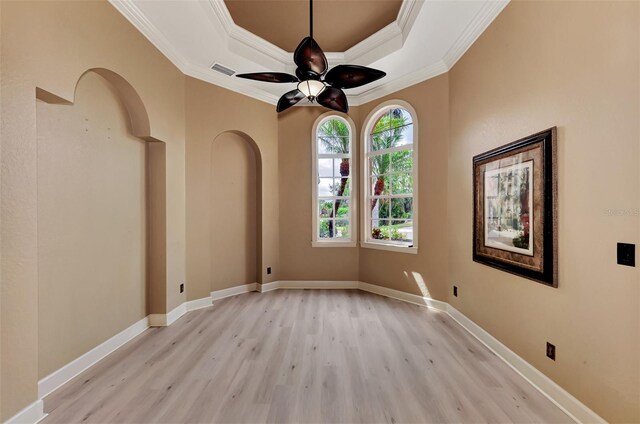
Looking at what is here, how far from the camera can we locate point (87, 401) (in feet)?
6.14

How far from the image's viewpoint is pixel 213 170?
4.01 metres

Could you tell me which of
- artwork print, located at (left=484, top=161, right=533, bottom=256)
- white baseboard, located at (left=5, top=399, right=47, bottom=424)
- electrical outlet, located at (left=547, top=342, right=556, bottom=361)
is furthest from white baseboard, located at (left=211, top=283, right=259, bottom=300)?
electrical outlet, located at (left=547, top=342, right=556, bottom=361)

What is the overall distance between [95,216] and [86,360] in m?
1.21

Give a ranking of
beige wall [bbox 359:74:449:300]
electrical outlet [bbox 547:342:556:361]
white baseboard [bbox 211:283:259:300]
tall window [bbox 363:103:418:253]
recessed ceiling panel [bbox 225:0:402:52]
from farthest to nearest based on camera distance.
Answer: white baseboard [bbox 211:283:259:300]
tall window [bbox 363:103:418:253]
beige wall [bbox 359:74:449:300]
recessed ceiling panel [bbox 225:0:402:52]
electrical outlet [bbox 547:342:556:361]

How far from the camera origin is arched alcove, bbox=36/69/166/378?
1.99 meters

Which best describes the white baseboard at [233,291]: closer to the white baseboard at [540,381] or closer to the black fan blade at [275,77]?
the black fan blade at [275,77]

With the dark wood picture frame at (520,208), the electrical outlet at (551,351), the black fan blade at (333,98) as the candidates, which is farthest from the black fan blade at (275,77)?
the electrical outlet at (551,351)

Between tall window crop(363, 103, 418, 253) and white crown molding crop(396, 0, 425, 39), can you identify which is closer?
white crown molding crop(396, 0, 425, 39)

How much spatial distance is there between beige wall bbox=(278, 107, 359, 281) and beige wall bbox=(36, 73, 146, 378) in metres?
2.09

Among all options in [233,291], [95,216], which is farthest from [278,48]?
[233,291]

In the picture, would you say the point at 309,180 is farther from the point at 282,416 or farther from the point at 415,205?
the point at 282,416

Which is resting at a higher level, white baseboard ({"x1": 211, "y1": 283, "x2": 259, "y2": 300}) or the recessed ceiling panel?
the recessed ceiling panel

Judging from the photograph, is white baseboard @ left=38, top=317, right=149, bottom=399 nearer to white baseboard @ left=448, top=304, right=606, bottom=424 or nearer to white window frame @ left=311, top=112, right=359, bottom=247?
white window frame @ left=311, top=112, right=359, bottom=247

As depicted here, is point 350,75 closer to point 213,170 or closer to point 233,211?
point 213,170
